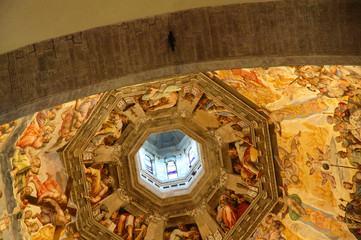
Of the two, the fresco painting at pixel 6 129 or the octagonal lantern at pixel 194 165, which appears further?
the octagonal lantern at pixel 194 165

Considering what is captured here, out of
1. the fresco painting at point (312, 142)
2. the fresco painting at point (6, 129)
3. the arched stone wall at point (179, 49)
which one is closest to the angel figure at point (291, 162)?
the fresco painting at point (312, 142)

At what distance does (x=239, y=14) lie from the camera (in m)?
5.64

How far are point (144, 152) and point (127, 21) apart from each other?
10.1 meters

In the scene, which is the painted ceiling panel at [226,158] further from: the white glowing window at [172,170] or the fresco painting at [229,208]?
the white glowing window at [172,170]

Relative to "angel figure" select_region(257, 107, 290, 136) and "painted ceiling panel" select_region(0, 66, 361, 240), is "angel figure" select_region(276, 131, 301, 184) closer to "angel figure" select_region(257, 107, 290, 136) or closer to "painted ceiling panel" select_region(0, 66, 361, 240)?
"painted ceiling panel" select_region(0, 66, 361, 240)

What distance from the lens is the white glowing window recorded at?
14.7 m

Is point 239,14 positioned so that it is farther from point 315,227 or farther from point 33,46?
point 315,227

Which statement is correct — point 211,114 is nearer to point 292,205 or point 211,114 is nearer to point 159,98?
point 159,98

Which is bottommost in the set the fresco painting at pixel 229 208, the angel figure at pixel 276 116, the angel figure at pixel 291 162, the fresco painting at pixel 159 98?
the fresco painting at pixel 229 208

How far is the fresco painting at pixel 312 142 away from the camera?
8.56 meters

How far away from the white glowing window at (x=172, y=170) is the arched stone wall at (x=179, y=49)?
9141 mm

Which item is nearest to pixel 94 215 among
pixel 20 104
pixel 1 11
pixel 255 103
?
pixel 255 103

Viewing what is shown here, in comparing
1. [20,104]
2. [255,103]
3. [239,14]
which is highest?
[239,14]

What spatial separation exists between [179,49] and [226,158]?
6716 mm
